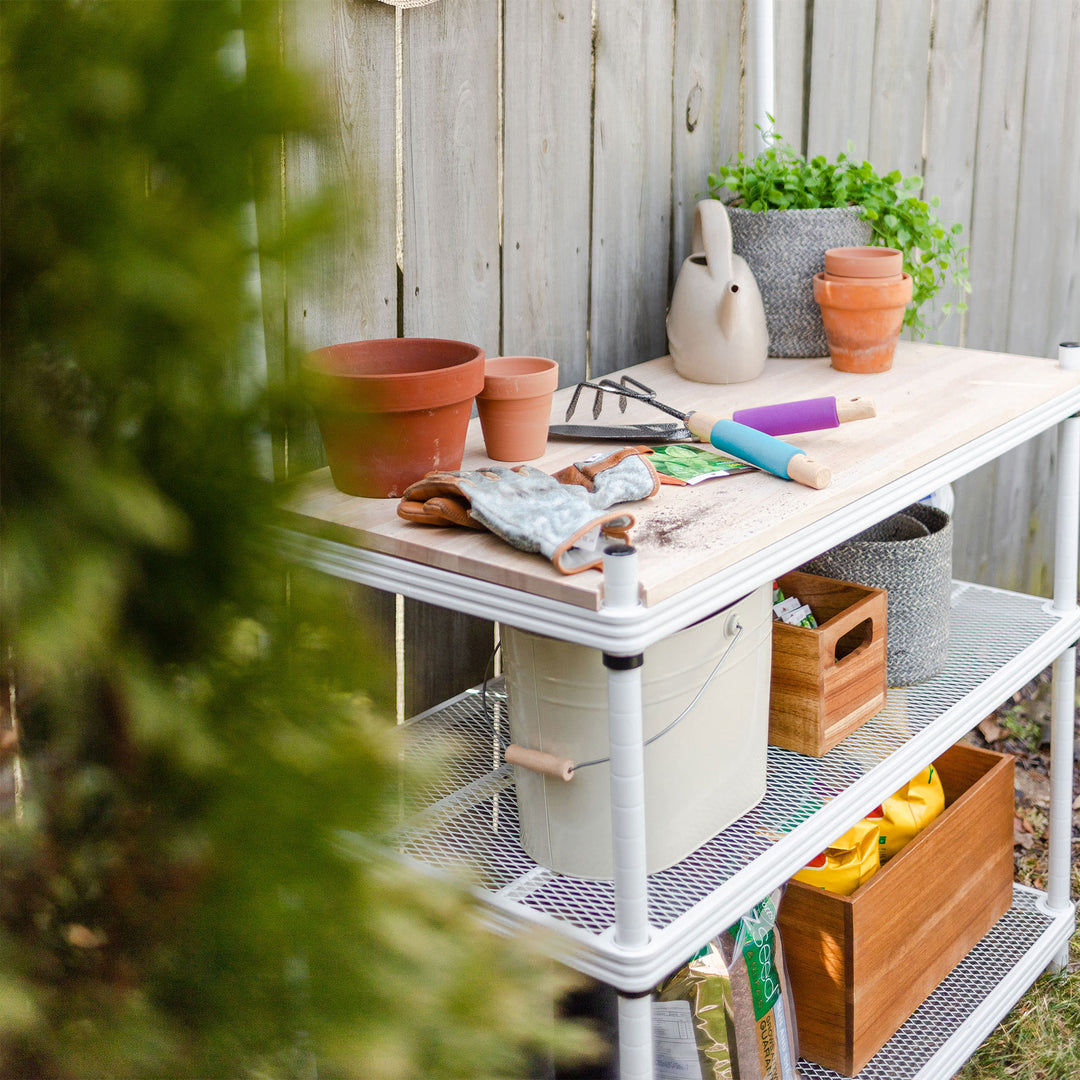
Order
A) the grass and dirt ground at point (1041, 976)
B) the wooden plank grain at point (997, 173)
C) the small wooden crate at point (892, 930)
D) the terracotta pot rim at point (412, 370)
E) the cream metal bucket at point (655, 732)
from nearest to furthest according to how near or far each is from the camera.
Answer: the terracotta pot rim at point (412, 370)
the cream metal bucket at point (655, 732)
the small wooden crate at point (892, 930)
the grass and dirt ground at point (1041, 976)
the wooden plank grain at point (997, 173)

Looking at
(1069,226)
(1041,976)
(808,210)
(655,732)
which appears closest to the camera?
(655,732)

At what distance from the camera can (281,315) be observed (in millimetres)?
215

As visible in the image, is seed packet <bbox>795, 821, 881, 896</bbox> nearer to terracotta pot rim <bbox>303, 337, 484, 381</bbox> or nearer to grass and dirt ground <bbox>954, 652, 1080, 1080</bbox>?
grass and dirt ground <bbox>954, 652, 1080, 1080</bbox>

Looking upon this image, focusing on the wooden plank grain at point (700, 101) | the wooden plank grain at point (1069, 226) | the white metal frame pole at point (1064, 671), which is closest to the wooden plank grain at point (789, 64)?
the wooden plank grain at point (700, 101)

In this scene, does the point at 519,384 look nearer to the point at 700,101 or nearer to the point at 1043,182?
the point at 700,101

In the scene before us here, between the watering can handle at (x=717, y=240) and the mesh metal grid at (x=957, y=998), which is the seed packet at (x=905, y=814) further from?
the watering can handle at (x=717, y=240)

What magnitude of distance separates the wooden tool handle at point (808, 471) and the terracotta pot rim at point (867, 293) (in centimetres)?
48

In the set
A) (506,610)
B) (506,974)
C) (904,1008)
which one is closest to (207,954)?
(506,974)

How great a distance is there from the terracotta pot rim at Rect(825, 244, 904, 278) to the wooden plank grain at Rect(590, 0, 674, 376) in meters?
0.28

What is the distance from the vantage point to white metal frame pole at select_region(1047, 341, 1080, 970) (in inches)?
66.3

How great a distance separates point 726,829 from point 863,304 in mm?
729

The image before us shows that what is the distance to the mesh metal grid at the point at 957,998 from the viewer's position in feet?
5.22

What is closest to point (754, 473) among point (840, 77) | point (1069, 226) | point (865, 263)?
point (865, 263)

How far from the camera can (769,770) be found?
1.41 metres
